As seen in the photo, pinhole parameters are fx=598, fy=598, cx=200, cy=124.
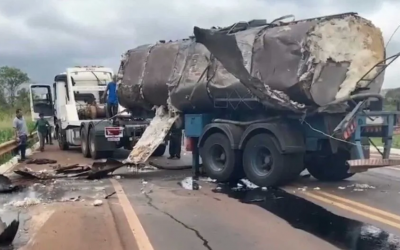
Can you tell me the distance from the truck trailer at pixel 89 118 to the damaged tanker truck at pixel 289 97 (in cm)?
457

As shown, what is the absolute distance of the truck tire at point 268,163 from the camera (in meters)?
11.2

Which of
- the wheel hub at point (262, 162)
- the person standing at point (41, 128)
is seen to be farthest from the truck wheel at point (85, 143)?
the wheel hub at point (262, 162)

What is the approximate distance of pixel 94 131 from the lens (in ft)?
59.8

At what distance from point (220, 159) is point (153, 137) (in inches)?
87.9

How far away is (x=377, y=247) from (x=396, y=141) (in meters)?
18.5

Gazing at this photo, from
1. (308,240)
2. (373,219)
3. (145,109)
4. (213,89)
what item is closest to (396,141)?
(145,109)

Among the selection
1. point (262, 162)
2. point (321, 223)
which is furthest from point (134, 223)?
point (262, 162)

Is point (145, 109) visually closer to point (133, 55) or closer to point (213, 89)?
point (133, 55)

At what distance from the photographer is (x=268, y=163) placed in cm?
1164

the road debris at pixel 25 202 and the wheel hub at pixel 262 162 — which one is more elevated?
the wheel hub at pixel 262 162

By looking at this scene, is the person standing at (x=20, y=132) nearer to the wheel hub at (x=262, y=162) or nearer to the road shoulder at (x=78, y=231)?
the wheel hub at (x=262, y=162)

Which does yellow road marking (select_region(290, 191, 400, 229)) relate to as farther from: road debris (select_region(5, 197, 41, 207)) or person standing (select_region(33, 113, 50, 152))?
person standing (select_region(33, 113, 50, 152))

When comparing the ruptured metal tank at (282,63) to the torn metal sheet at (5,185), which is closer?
the ruptured metal tank at (282,63)

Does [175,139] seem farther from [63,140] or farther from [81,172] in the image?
[63,140]
